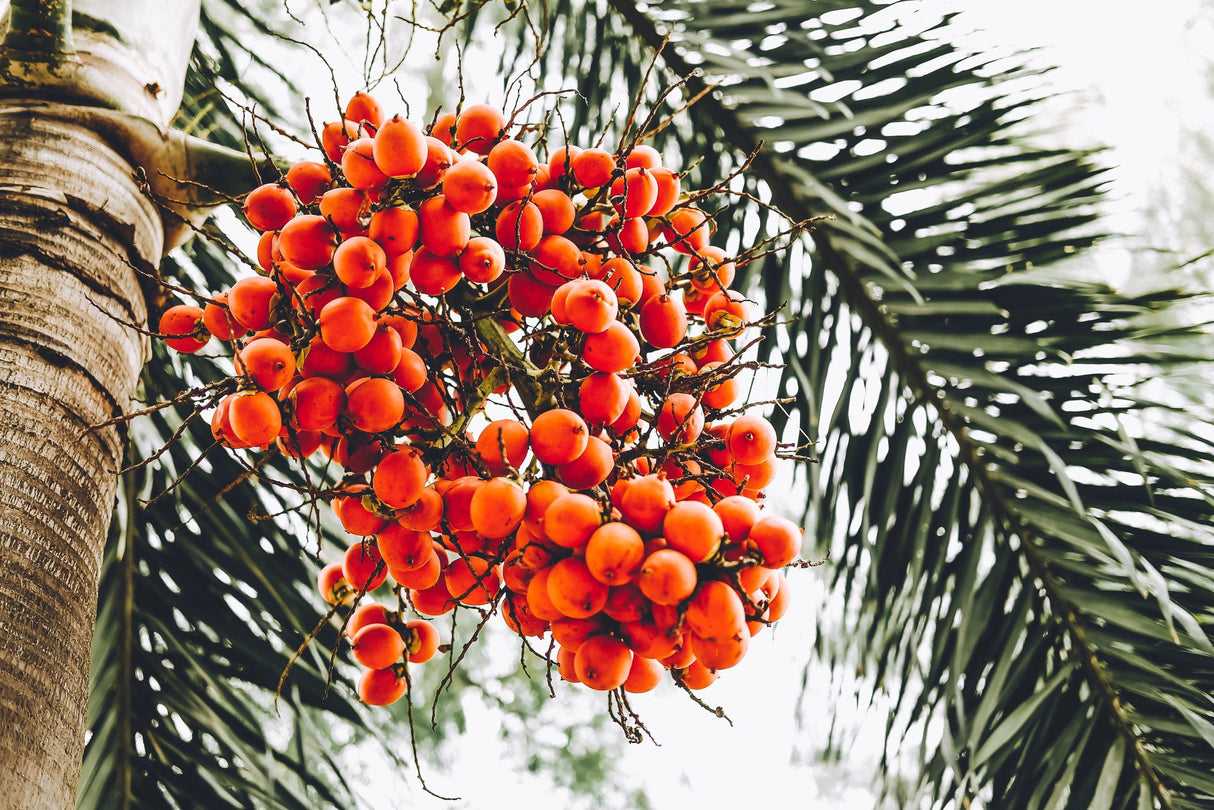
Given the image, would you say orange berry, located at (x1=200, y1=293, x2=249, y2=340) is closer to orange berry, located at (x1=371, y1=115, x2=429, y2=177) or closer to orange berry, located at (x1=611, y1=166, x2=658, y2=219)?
→ orange berry, located at (x1=371, y1=115, x2=429, y2=177)

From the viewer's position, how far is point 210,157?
1.30 m

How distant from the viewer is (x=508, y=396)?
1.02 metres

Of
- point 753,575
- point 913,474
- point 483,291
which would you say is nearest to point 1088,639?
point 913,474

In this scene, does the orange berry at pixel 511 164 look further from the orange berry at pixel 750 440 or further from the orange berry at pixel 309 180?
the orange berry at pixel 750 440

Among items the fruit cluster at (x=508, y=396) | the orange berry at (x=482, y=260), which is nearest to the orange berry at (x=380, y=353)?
the fruit cluster at (x=508, y=396)

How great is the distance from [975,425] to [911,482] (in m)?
0.16

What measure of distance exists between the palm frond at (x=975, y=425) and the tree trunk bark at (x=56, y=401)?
41.5 inches

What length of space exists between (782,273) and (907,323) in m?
0.28

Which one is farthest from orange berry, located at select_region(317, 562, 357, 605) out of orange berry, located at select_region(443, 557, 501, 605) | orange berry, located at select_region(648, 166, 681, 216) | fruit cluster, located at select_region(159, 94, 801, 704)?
orange berry, located at select_region(648, 166, 681, 216)

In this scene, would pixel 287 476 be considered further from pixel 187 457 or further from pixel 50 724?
pixel 50 724

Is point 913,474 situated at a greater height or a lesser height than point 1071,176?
lesser

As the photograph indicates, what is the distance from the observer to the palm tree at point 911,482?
1.49 metres

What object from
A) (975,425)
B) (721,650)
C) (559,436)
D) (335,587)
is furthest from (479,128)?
(975,425)

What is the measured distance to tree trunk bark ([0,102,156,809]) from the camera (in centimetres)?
81
